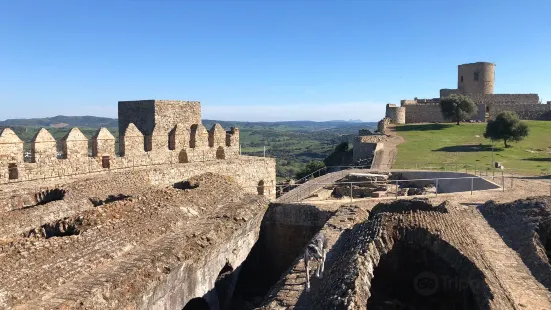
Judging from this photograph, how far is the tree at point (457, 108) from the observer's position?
46.6 metres

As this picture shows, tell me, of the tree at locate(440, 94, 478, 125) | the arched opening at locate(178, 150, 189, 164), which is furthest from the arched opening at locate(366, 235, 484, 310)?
the tree at locate(440, 94, 478, 125)

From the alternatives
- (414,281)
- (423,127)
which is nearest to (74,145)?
(414,281)

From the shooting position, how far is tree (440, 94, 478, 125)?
153ft

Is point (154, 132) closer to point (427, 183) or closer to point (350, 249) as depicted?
point (350, 249)

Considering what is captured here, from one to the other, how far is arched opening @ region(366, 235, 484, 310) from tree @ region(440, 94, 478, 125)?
41333 millimetres

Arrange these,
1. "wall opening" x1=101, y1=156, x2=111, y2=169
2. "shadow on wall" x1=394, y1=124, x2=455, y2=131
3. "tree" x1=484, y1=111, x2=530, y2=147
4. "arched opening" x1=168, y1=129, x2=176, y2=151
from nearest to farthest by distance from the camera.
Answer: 1. "wall opening" x1=101, y1=156, x2=111, y2=169
2. "arched opening" x1=168, y1=129, x2=176, y2=151
3. "tree" x1=484, y1=111, x2=530, y2=147
4. "shadow on wall" x1=394, y1=124, x2=455, y2=131

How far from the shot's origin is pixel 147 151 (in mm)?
17062

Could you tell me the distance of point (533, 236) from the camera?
1075cm

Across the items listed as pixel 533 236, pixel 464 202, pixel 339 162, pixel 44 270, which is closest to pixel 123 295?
pixel 44 270

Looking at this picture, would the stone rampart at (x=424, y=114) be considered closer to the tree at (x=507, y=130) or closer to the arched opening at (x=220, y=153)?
the tree at (x=507, y=130)

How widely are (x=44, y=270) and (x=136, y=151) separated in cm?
963

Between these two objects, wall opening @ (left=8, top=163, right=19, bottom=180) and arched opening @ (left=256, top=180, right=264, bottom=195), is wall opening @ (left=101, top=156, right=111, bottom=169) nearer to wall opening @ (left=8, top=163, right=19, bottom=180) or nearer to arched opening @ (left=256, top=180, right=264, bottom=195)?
wall opening @ (left=8, top=163, right=19, bottom=180)

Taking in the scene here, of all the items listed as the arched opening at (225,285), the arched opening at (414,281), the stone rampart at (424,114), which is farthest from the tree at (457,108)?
the arched opening at (414,281)

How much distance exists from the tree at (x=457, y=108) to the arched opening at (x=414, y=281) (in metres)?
41.3
